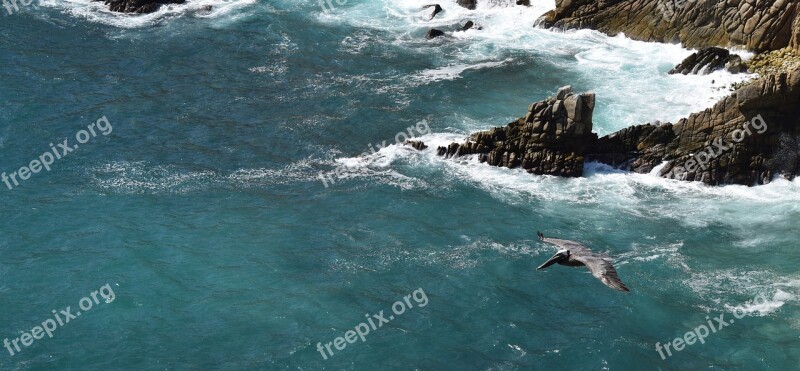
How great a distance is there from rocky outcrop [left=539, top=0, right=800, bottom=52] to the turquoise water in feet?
2.99

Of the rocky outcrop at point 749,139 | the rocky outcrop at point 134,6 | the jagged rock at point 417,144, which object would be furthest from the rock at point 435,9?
the rocky outcrop at point 749,139

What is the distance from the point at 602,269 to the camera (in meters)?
27.5

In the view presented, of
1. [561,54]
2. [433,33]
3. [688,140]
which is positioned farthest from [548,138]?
[433,33]

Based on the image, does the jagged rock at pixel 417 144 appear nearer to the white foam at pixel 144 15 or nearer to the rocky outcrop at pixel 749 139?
the rocky outcrop at pixel 749 139

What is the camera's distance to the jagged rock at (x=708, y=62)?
45.4 meters

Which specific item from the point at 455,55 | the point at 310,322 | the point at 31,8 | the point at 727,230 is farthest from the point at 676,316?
the point at 31,8

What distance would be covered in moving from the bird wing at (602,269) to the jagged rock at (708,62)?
20948 mm

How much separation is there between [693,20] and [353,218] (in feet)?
78.2

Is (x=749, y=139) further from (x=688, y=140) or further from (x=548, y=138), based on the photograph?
(x=548, y=138)

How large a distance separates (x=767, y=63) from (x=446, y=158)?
55.1 ft

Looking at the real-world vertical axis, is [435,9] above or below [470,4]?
below

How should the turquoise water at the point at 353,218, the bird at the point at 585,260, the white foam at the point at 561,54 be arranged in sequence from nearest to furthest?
the bird at the point at 585,260 < the turquoise water at the point at 353,218 < the white foam at the point at 561,54

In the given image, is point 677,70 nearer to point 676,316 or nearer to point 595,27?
point 595,27

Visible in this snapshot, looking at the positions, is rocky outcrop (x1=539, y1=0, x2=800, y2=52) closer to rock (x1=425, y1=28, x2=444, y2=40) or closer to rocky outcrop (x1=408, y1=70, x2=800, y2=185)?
rock (x1=425, y1=28, x2=444, y2=40)
